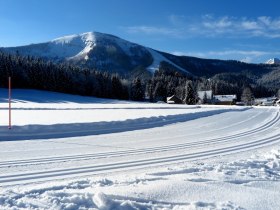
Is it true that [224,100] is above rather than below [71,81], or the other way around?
below

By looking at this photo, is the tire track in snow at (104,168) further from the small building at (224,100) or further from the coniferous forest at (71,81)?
the small building at (224,100)

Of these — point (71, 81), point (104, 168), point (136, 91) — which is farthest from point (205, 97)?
point (104, 168)

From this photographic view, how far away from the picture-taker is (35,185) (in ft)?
23.2

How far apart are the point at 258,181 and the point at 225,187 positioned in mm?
→ 1082

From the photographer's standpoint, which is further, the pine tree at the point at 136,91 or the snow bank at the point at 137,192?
the pine tree at the point at 136,91

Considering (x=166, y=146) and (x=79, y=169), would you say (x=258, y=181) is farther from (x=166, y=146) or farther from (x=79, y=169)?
(x=166, y=146)

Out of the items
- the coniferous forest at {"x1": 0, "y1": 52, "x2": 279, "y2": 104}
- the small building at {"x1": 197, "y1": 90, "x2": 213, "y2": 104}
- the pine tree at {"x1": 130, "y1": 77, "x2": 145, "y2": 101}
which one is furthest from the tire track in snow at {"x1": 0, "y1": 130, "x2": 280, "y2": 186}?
the small building at {"x1": 197, "y1": 90, "x2": 213, "y2": 104}

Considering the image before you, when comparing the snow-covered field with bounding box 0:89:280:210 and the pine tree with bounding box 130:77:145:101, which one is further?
the pine tree with bounding box 130:77:145:101

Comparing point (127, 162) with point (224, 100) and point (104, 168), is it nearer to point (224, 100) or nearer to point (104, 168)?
point (104, 168)

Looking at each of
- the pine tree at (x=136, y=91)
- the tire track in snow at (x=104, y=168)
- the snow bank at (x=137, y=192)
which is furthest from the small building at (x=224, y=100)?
the snow bank at (x=137, y=192)

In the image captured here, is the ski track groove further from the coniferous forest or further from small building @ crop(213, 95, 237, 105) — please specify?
small building @ crop(213, 95, 237, 105)

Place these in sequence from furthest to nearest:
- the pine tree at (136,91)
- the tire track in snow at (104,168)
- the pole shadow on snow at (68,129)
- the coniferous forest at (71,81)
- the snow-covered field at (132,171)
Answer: the pine tree at (136,91)
the coniferous forest at (71,81)
the pole shadow on snow at (68,129)
the tire track in snow at (104,168)
the snow-covered field at (132,171)

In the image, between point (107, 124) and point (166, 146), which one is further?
point (107, 124)

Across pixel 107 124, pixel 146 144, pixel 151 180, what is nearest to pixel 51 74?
pixel 107 124
